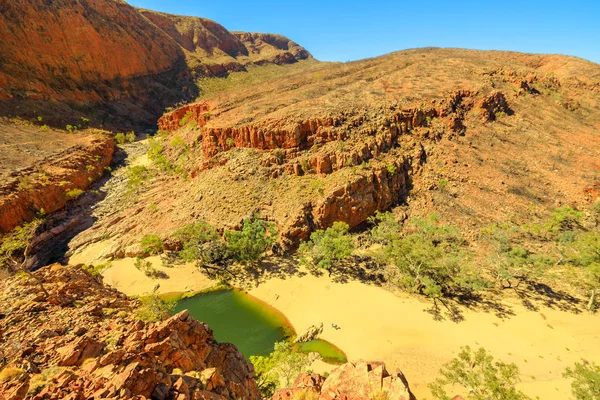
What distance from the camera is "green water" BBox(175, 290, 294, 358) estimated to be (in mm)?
22484

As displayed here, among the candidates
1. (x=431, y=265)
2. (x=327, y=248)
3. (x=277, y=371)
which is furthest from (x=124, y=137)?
(x=431, y=265)

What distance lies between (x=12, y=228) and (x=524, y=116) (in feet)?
246

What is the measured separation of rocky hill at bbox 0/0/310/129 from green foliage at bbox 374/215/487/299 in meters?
70.9

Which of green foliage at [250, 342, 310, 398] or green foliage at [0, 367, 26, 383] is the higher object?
green foliage at [0, 367, 26, 383]

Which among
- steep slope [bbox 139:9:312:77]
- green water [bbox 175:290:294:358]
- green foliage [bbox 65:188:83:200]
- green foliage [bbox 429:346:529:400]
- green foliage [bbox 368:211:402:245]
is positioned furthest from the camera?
steep slope [bbox 139:9:312:77]

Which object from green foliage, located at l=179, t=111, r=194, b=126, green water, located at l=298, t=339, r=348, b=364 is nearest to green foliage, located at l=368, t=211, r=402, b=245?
green water, located at l=298, t=339, r=348, b=364

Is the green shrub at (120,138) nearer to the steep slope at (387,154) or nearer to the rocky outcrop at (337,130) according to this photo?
the steep slope at (387,154)

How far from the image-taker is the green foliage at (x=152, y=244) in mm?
30922

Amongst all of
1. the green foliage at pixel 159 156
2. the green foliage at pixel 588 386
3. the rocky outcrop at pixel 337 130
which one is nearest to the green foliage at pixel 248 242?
the rocky outcrop at pixel 337 130

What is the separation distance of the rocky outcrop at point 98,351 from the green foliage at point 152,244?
46.5 ft

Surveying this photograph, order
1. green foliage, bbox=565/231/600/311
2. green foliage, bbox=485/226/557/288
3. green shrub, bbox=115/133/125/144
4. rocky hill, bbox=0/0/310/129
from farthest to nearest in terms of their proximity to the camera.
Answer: green shrub, bbox=115/133/125/144
rocky hill, bbox=0/0/310/129
green foliage, bbox=485/226/557/288
green foliage, bbox=565/231/600/311

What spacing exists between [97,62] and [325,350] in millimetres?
94645

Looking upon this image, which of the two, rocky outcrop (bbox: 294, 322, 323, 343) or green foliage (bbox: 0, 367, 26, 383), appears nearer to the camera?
green foliage (bbox: 0, 367, 26, 383)

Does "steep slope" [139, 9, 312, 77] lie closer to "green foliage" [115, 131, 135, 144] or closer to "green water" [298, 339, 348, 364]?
"green foliage" [115, 131, 135, 144]
